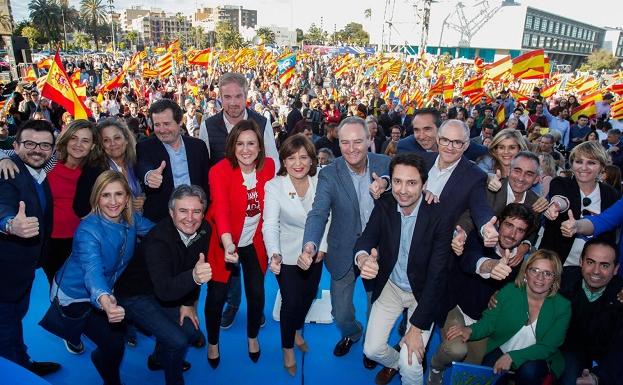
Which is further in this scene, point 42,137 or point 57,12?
point 57,12

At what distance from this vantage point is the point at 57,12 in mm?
63062

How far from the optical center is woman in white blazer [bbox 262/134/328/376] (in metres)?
3.27

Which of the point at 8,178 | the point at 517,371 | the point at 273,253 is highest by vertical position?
the point at 8,178

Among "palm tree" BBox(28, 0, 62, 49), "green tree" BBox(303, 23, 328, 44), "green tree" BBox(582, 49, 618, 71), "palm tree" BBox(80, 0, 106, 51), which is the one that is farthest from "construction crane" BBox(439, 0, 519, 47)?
Result: "palm tree" BBox(80, 0, 106, 51)

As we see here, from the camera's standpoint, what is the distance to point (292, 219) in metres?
3.36

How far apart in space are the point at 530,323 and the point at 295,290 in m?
1.75

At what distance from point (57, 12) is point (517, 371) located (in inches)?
3028

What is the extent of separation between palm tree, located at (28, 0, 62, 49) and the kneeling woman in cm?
6909

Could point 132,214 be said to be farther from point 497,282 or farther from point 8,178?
point 497,282

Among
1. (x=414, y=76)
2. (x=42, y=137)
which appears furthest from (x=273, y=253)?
(x=414, y=76)

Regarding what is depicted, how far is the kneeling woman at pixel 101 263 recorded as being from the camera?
281 centimetres

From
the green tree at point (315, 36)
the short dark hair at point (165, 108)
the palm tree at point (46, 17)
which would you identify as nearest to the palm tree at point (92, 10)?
the palm tree at point (46, 17)

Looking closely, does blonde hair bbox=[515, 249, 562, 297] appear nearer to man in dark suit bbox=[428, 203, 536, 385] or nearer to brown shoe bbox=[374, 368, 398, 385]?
man in dark suit bbox=[428, 203, 536, 385]

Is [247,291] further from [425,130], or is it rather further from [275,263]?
[425,130]
